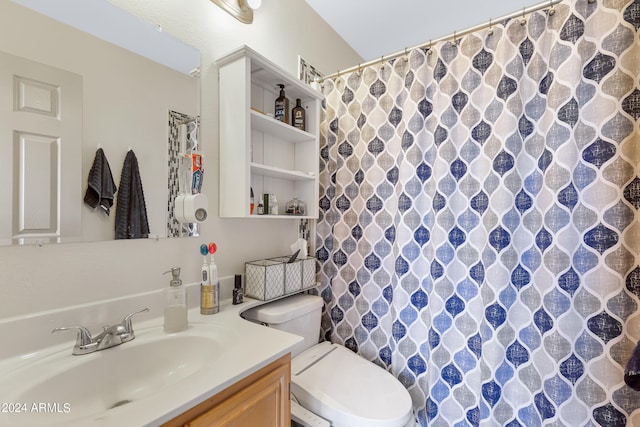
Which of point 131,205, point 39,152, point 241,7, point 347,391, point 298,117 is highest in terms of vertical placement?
point 241,7

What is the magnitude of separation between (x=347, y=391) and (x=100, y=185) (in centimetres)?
119

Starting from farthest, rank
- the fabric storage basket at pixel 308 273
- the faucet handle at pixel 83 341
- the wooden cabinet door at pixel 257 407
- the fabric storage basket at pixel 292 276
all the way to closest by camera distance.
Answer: the fabric storage basket at pixel 308 273 < the fabric storage basket at pixel 292 276 < the faucet handle at pixel 83 341 < the wooden cabinet door at pixel 257 407

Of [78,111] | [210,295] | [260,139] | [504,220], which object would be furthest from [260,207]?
[504,220]

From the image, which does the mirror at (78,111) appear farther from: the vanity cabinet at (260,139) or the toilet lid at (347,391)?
the toilet lid at (347,391)

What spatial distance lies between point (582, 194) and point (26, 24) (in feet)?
6.08

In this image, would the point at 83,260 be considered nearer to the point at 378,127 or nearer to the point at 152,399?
the point at 152,399

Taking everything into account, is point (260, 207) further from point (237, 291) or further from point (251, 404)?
point (251, 404)

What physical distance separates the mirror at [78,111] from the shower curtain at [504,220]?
3.16 feet

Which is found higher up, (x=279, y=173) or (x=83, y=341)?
(x=279, y=173)

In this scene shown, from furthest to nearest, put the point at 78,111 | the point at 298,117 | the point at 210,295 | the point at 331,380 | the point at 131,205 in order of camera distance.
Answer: the point at 298,117
the point at 331,380
the point at 210,295
the point at 131,205
the point at 78,111

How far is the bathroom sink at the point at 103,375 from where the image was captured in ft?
2.08

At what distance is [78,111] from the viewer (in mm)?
854

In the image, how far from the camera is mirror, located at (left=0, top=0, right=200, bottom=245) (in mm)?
751

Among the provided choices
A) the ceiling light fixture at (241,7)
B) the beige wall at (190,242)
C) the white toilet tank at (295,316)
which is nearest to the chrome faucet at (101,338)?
the beige wall at (190,242)
